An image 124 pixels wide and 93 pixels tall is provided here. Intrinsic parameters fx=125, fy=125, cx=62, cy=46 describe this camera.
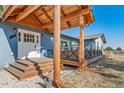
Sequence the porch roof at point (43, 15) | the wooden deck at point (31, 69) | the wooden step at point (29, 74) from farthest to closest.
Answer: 1. the porch roof at point (43, 15)
2. the wooden deck at point (31, 69)
3. the wooden step at point (29, 74)

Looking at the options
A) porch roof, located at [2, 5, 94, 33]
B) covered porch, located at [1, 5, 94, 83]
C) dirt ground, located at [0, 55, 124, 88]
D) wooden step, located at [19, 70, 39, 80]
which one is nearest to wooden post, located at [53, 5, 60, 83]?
covered porch, located at [1, 5, 94, 83]

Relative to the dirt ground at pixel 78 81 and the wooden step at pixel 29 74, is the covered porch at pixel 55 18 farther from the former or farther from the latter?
the wooden step at pixel 29 74

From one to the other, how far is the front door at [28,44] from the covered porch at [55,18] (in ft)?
1.94

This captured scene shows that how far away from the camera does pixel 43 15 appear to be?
328 inches

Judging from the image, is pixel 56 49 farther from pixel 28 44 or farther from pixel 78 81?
pixel 28 44

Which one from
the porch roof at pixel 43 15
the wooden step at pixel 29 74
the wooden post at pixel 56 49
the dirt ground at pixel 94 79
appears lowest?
the dirt ground at pixel 94 79

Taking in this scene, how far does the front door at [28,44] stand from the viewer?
8.15 metres

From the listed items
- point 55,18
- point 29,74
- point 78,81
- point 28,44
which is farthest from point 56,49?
point 28,44

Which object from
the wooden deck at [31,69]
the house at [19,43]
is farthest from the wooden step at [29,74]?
the house at [19,43]

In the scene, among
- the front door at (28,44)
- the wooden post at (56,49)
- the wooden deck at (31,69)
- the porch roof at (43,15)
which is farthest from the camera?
the front door at (28,44)

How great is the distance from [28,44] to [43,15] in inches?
88.7

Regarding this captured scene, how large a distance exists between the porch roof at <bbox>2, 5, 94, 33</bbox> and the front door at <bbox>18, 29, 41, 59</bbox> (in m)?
0.60
